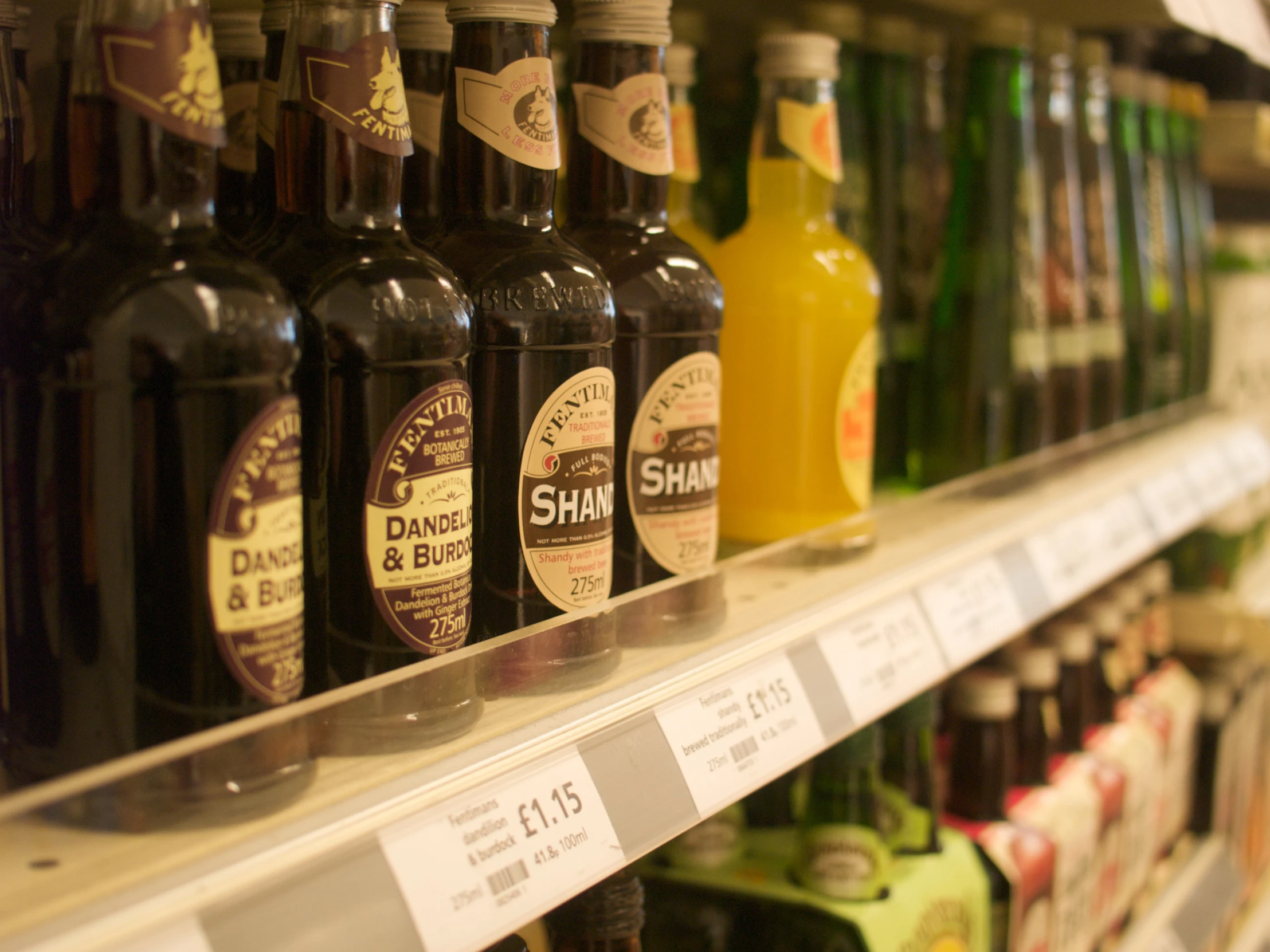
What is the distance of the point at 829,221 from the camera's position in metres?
1.11

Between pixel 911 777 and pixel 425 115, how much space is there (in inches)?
31.7

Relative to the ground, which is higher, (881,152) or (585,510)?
(881,152)

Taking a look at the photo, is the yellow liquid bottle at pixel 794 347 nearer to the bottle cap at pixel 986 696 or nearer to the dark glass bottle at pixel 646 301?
the dark glass bottle at pixel 646 301

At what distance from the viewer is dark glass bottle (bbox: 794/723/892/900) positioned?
3.49 feet

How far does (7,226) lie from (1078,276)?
1.27 metres

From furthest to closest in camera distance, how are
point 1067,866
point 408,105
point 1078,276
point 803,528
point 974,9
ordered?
point 974,9, point 1078,276, point 1067,866, point 803,528, point 408,105

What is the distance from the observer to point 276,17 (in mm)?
715

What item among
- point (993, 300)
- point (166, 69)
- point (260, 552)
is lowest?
point (260, 552)

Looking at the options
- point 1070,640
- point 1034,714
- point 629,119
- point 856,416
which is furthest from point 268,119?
point 1070,640

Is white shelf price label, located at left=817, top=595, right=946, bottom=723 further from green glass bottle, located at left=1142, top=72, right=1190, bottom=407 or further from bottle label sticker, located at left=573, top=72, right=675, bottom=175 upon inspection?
green glass bottle, located at left=1142, top=72, right=1190, bottom=407

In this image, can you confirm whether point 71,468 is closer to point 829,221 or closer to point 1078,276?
point 829,221

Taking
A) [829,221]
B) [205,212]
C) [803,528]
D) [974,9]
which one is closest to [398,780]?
[205,212]

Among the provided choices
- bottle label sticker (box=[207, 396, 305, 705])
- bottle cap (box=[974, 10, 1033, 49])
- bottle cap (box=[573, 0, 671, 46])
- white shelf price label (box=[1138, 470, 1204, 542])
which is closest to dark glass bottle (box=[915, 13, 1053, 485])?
bottle cap (box=[974, 10, 1033, 49])

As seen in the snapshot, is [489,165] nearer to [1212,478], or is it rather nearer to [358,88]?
[358,88]
